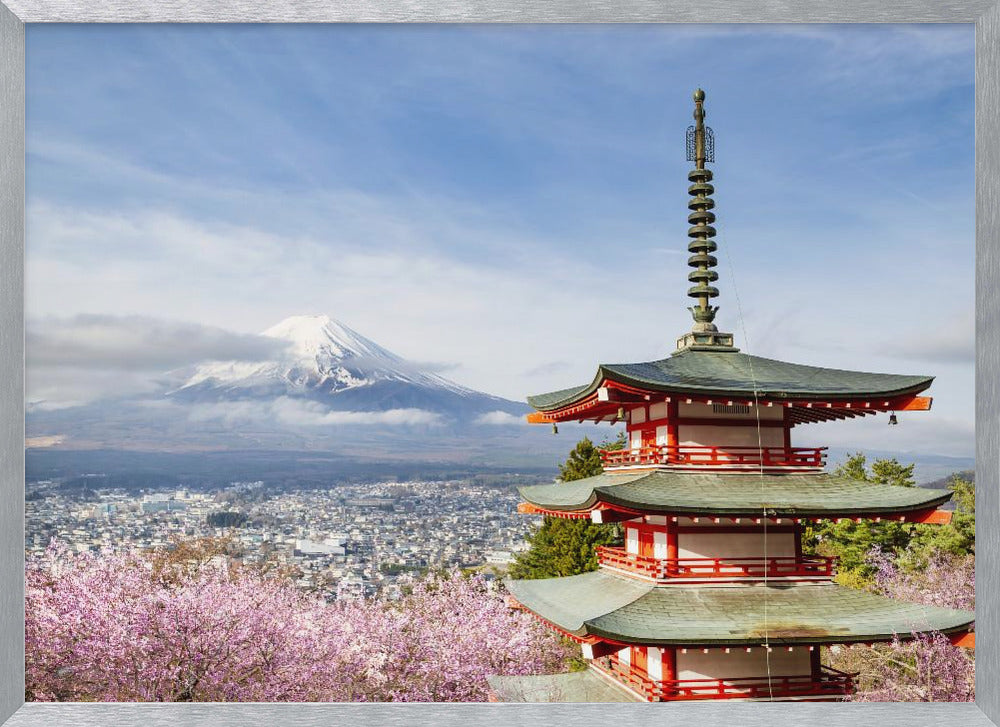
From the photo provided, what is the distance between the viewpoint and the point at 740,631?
418cm

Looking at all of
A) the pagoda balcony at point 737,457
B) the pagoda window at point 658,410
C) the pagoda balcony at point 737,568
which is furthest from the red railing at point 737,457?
the pagoda balcony at point 737,568

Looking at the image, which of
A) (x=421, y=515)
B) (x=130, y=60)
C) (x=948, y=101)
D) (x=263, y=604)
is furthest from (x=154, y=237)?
(x=948, y=101)

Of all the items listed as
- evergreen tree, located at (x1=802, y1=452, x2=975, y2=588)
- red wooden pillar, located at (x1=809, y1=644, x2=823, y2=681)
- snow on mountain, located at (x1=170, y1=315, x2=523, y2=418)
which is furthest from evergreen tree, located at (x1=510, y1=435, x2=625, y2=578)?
red wooden pillar, located at (x1=809, y1=644, x2=823, y2=681)

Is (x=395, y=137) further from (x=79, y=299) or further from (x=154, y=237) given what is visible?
(x=79, y=299)

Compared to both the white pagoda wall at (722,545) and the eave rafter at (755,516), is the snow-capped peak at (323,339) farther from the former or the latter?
the white pagoda wall at (722,545)

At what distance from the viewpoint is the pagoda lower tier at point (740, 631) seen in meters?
4.14

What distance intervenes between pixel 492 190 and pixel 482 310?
112 centimetres

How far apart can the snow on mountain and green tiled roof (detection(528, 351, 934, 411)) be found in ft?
12.7

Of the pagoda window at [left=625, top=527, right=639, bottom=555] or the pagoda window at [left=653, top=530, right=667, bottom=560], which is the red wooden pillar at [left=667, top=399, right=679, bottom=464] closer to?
the pagoda window at [left=653, top=530, right=667, bottom=560]

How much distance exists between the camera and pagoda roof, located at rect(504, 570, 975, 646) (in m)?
4.12

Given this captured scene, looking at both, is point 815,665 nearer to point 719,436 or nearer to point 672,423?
point 719,436

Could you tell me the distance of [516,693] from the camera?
18.0 feet

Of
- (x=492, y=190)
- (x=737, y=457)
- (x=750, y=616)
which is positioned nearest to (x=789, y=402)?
(x=737, y=457)

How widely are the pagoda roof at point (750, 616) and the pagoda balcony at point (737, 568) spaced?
0.05m
